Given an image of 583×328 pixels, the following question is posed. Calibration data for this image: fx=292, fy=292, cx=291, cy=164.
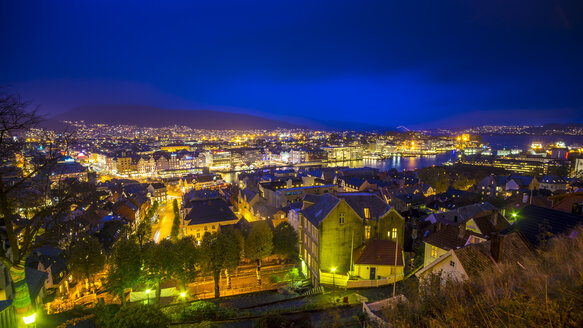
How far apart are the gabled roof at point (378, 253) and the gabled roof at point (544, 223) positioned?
4509mm

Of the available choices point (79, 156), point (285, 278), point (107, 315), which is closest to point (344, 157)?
point (79, 156)

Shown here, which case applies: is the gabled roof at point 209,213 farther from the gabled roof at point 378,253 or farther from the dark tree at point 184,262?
the gabled roof at point 378,253

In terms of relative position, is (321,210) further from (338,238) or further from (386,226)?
(386,226)

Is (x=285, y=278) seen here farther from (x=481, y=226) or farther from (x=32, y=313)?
(x=32, y=313)

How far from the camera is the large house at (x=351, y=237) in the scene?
12.5 metres

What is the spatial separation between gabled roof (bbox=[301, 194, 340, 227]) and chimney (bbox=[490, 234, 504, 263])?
6.14m

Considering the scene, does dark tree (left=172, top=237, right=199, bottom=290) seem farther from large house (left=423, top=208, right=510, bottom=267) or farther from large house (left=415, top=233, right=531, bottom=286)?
large house (left=423, top=208, right=510, bottom=267)

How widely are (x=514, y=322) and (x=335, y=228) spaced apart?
9.66m

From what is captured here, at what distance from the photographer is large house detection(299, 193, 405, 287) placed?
12484mm

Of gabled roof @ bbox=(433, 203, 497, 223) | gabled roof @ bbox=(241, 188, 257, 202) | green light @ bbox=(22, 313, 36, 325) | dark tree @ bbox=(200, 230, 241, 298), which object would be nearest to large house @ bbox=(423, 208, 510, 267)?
gabled roof @ bbox=(433, 203, 497, 223)

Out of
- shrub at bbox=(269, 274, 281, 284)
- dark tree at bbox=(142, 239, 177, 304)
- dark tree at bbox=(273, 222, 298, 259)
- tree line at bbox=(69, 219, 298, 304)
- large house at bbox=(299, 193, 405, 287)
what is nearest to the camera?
tree line at bbox=(69, 219, 298, 304)

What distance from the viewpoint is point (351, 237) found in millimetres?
12938

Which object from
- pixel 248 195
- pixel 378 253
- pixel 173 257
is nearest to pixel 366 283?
pixel 378 253

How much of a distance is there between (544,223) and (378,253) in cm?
575
